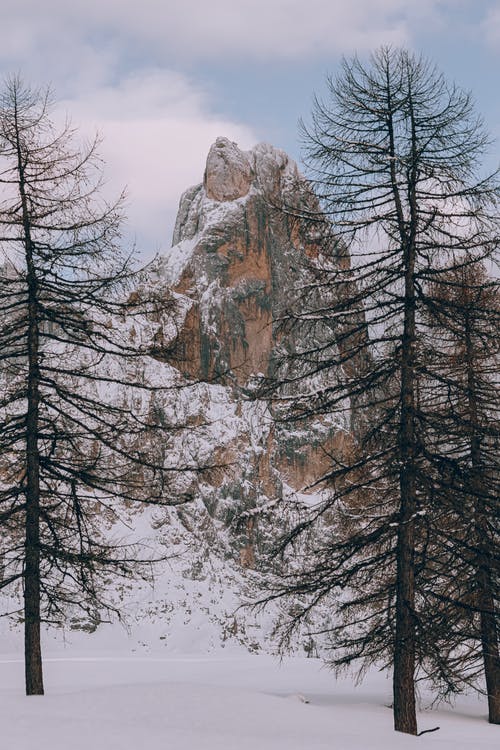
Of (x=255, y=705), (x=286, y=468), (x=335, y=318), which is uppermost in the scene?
(x=335, y=318)

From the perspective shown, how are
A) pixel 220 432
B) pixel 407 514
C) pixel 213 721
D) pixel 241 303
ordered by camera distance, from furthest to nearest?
pixel 241 303, pixel 220 432, pixel 407 514, pixel 213 721

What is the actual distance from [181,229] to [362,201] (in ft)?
142

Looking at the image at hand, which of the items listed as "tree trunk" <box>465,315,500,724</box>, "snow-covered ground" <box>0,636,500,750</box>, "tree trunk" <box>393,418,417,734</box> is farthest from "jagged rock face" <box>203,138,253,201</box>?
"tree trunk" <box>393,418,417,734</box>

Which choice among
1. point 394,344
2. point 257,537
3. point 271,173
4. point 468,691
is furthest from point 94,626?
point 271,173

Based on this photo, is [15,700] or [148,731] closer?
[148,731]

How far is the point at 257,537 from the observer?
37.9 meters

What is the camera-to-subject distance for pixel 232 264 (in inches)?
1807

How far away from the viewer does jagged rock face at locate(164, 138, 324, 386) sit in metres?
43.8

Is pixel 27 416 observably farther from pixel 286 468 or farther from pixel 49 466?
pixel 286 468

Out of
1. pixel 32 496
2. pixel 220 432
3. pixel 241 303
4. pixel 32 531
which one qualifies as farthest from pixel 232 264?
pixel 32 531

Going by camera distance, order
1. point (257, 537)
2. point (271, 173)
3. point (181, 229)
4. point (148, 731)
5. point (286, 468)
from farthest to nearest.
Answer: point (181, 229) → point (271, 173) → point (286, 468) → point (257, 537) → point (148, 731)

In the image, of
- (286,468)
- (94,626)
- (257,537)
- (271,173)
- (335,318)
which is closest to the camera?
(335,318)

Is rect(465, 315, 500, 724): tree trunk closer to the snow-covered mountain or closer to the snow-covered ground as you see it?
the snow-covered ground

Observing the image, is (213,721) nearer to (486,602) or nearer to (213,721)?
(213,721)
